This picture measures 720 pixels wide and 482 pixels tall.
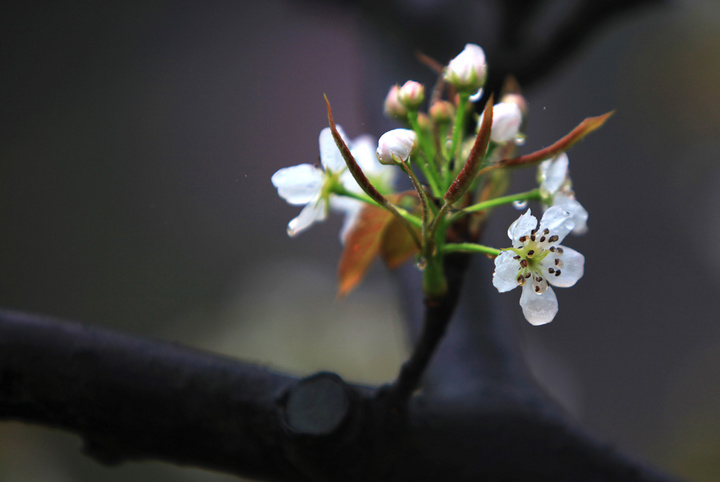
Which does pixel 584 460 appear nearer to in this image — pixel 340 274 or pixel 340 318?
pixel 340 274

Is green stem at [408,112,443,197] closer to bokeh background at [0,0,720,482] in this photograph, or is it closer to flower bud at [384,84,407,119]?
flower bud at [384,84,407,119]

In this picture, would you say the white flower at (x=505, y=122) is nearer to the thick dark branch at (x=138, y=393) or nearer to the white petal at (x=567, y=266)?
the white petal at (x=567, y=266)

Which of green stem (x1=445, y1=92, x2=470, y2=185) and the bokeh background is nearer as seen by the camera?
green stem (x1=445, y1=92, x2=470, y2=185)

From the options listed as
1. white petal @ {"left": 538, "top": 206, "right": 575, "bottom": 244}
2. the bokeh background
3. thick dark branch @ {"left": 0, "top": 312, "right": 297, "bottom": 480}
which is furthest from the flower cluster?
the bokeh background

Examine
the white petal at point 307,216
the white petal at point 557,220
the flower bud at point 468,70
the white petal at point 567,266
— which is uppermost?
the flower bud at point 468,70

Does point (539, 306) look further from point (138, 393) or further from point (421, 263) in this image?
point (138, 393)

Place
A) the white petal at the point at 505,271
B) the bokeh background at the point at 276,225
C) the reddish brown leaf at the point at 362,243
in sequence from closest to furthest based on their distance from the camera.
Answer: the white petal at the point at 505,271, the reddish brown leaf at the point at 362,243, the bokeh background at the point at 276,225

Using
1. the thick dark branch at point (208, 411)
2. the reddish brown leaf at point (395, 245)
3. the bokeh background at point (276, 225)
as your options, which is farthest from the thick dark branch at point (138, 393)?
the bokeh background at point (276, 225)

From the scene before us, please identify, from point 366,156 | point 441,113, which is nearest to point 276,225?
point 366,156
